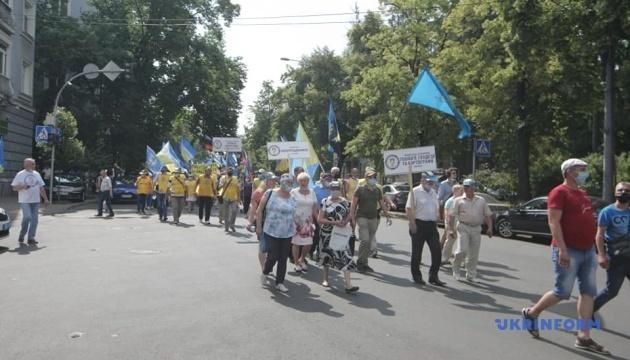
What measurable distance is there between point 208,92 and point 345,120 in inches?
487

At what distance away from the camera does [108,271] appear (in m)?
9.11

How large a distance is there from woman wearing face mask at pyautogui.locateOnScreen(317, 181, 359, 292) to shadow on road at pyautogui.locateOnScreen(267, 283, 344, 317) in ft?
1.72

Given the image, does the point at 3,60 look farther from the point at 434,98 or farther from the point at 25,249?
the point at 434,98

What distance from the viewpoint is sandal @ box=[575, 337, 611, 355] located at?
17.7 ft

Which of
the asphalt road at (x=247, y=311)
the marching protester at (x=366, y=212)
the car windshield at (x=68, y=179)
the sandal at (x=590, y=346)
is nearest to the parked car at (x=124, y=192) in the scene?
the car windshield at (x=68, y=179)

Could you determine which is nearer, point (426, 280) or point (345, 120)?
point (426, 280)

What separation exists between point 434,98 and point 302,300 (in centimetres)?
573

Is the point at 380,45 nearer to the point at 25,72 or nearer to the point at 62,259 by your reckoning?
the point at 25,72

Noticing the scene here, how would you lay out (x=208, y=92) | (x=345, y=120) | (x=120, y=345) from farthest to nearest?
(x=345, y=120) < (x=208, y=92) < (x=120, y=345)

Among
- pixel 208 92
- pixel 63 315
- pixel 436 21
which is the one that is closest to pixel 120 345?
pixel 63 315

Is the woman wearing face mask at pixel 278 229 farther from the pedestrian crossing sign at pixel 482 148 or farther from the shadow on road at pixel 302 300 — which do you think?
the pedestrian crossing sign at pixel 482 148

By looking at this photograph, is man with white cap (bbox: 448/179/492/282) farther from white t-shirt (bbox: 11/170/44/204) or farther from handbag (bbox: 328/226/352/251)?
white t-shirt (bbox: 11/170/44/204)

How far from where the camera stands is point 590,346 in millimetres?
5469

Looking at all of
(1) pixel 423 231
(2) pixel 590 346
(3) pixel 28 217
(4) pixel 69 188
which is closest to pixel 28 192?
(3) pixel 28 217
